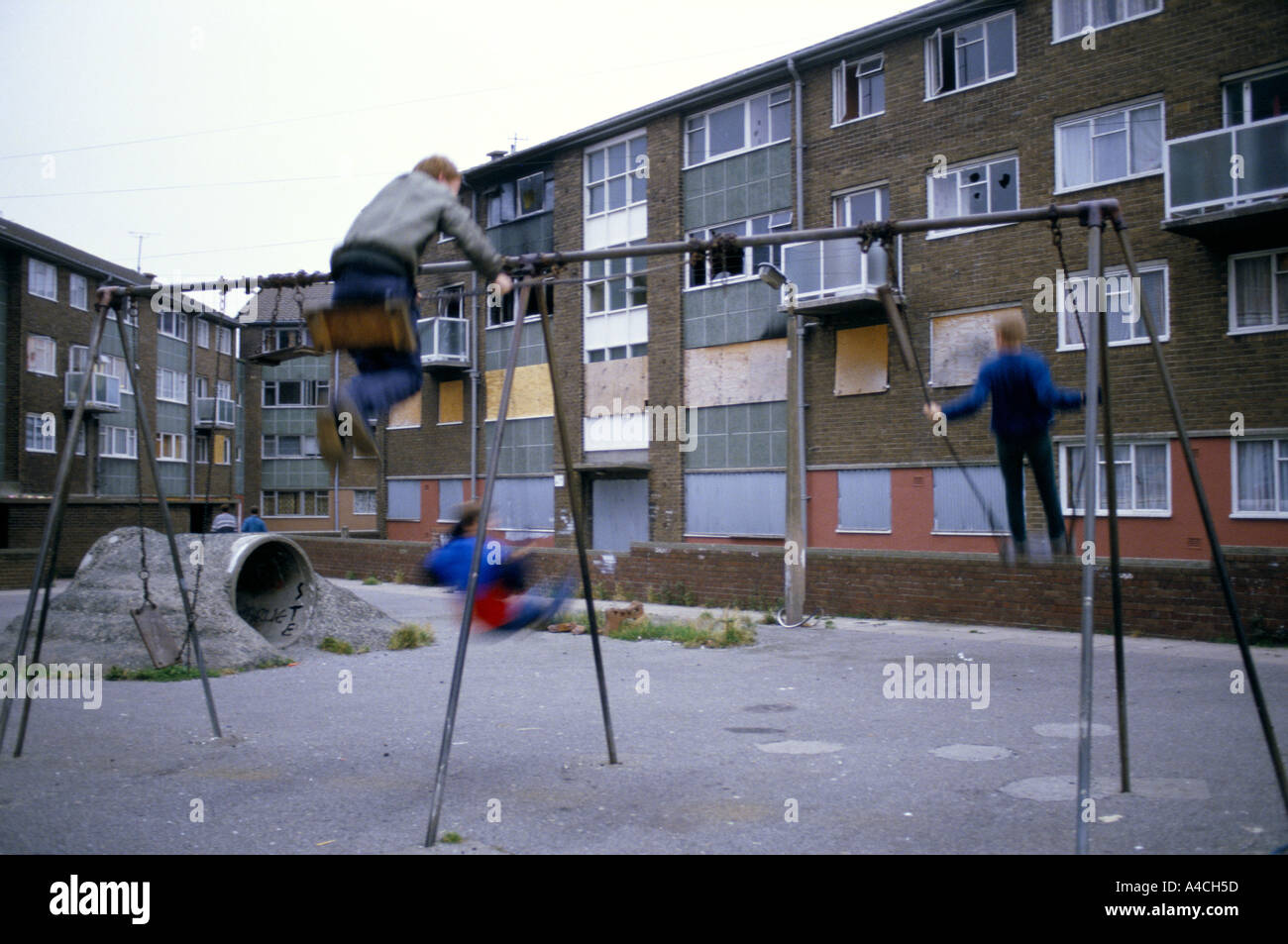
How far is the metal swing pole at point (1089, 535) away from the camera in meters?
4.80

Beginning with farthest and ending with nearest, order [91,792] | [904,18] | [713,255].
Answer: [904,18]
[713,255]
[91,792]

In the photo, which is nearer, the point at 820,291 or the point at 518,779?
the point at 518,779

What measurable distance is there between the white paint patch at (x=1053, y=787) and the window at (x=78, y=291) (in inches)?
1634

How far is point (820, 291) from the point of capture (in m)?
22.5

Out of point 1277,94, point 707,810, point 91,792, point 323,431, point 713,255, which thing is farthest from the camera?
point 1277,94

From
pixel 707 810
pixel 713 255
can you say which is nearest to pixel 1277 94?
pixel 713 255

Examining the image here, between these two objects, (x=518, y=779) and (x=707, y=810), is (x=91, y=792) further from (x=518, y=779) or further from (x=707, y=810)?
(x=707, y=810)

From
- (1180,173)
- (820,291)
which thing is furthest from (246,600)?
(1180,173)

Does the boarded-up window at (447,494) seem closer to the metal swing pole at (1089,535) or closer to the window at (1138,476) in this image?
the window at (1138,476)

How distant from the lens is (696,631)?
49.9 ft

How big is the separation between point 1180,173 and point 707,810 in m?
16.0

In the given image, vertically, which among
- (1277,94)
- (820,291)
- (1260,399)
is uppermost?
(1277,94)

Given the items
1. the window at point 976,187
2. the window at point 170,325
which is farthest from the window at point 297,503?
the window at point 976,187

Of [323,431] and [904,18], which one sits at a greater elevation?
[904,18]
